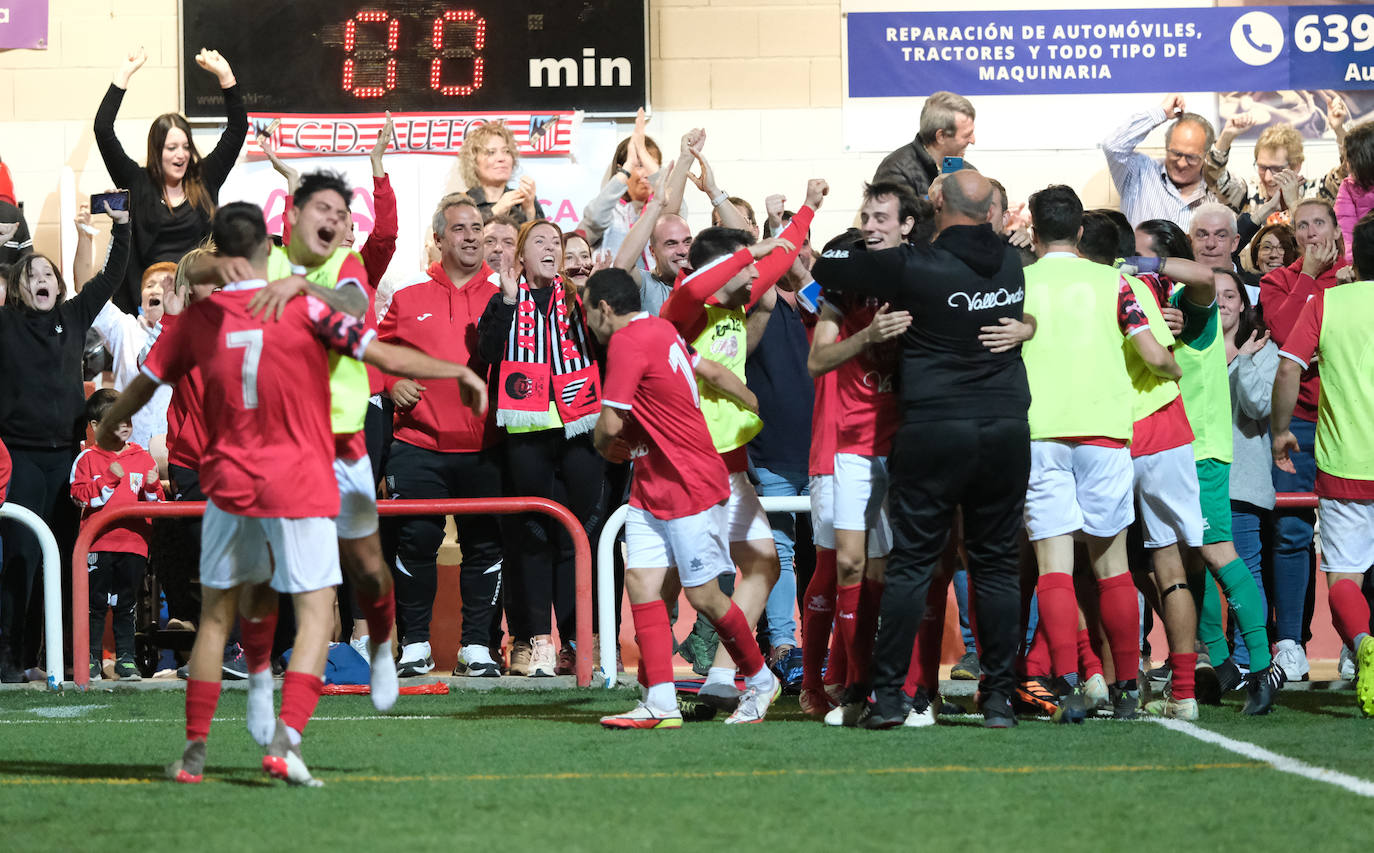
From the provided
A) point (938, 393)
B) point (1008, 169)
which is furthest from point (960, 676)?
point (1008, 169)

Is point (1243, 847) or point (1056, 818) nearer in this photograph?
point (1243, 847)

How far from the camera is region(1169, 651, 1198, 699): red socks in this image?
21.6ft

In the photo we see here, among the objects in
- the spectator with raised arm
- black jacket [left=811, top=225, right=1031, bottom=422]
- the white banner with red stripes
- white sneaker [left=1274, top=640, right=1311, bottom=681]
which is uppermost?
the white banner with red stripes

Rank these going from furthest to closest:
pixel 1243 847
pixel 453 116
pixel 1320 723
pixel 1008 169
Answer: pixel 1008 169
pixel 453 116
pixel 1320 723
pixel 1243 847

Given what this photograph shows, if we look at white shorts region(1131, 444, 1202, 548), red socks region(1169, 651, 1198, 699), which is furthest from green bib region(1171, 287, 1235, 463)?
red socks region(1169, 651, 1198, 699)

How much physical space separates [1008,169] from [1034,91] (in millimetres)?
606

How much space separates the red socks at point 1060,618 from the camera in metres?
6.34

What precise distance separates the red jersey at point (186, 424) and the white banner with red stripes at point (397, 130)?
417 cm

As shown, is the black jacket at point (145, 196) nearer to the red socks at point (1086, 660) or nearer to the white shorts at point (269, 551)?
the white shorts at point (269, 551)

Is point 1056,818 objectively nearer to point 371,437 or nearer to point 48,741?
point 48,741

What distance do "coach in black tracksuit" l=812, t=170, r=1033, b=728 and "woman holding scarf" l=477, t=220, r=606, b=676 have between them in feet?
7.46

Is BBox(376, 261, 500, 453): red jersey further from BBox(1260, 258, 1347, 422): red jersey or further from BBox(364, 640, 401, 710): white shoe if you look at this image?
BBox(1260, 258, 1347, 422): red jersey

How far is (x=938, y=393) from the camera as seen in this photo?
19.5 ft

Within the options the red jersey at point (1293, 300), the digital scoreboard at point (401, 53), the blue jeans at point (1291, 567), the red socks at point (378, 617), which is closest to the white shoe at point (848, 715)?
the red socks at point (378, 617)
